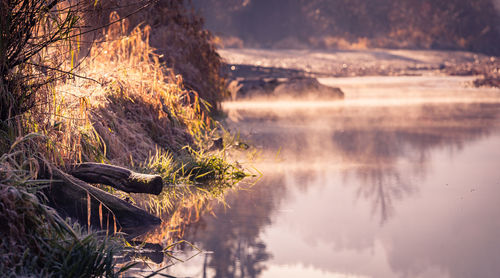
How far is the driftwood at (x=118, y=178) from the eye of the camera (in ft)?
18.7

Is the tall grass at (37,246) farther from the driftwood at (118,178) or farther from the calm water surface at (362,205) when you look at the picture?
the driftwood at (118,178)

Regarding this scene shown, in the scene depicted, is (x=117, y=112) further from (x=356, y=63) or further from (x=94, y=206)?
(x=356, y=63)

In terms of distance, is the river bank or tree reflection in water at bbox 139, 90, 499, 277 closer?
tree reflection in water at bbox 139, 90, 499, 277

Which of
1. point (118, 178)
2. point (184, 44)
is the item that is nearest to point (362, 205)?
point (118, 178)

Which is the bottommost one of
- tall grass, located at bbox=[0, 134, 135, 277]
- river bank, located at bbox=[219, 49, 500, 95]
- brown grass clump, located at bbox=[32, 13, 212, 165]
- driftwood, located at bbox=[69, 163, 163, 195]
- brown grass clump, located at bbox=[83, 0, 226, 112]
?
tall grass, located at bbox=[0, 134, 135, 277]

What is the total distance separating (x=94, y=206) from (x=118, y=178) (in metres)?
0.58

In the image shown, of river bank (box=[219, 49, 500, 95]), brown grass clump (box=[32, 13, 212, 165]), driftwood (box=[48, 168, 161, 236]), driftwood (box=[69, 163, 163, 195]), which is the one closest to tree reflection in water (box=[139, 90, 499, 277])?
driftwood (box=[48, 168, 161, 236])

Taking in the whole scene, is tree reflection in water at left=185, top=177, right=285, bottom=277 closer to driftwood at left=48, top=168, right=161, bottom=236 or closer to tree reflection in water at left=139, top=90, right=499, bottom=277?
tree reflection in water at left=139, top=90, right=499, bottom=277

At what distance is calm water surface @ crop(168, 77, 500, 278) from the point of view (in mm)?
4430

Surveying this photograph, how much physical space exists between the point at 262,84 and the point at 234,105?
224 centimetres

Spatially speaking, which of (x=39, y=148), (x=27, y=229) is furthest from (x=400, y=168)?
(x=27, y=229)

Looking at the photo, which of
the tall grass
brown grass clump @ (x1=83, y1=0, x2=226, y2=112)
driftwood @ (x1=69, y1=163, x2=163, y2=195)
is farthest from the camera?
brown grass clump @ (x1=83, y1=0, x2=226, y2=112)

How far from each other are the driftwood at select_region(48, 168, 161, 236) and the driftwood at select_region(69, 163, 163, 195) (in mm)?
413

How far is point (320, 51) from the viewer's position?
3117 centimetres
